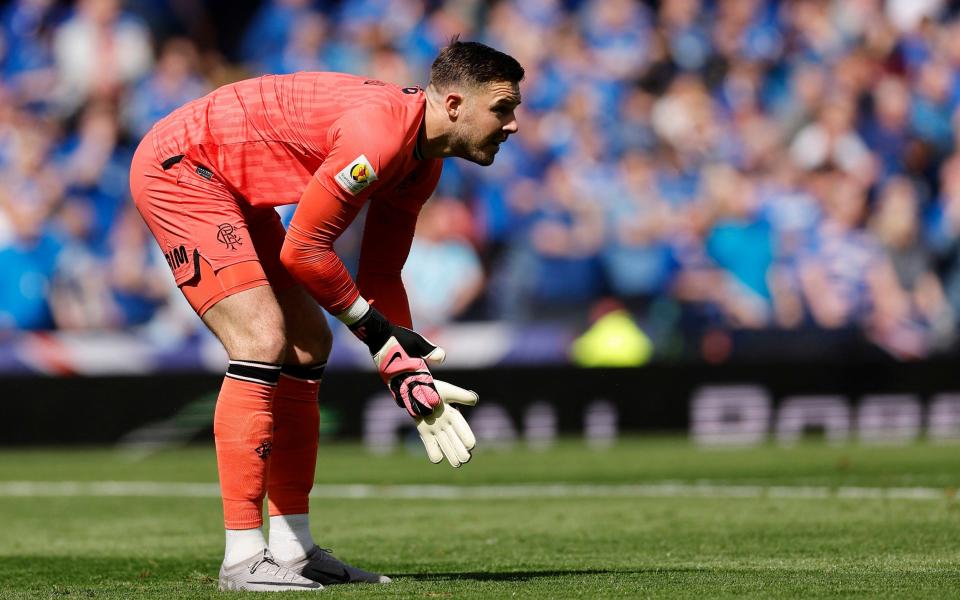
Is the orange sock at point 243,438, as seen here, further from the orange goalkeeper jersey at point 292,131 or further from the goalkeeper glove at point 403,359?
the orange goalkeeper jersey at point 292,131

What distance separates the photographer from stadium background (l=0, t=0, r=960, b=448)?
49.8 ft

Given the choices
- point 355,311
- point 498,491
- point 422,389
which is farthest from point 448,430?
point 498,491

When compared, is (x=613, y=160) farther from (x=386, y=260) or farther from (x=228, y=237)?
(x=228, y=237)

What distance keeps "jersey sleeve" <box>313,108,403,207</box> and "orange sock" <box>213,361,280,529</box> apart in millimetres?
744

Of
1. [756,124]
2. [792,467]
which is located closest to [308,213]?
[792,467]

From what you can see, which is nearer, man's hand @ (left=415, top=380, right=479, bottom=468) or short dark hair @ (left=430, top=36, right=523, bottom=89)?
man's hand @ (left=415, top=380, right=479, bottom=468)

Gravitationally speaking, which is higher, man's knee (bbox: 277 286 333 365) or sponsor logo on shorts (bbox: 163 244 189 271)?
sponsor logo on shorts (bbox: 163 244 189 271)

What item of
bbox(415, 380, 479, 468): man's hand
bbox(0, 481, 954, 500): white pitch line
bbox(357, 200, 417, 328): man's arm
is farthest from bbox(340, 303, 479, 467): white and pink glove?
bbox(0, 481, 954, 500): white pitch line

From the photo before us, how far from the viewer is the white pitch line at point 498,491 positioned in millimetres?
9258

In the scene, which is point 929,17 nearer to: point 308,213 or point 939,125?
point 939,125

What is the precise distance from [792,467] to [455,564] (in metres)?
5.73

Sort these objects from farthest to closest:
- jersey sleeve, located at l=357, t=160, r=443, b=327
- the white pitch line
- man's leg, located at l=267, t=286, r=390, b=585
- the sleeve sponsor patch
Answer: the white pitch line → jersey sleeve, located at l=357, t=160, r=443, b=327 → man's leg, located at l=267, t=286, r=390, b=585 → the sleeve sponsor patch

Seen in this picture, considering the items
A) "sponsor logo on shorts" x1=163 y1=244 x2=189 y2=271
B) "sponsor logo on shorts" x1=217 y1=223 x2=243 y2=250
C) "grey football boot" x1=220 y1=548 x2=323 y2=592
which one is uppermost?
"sponsor logo on shorts" x1=217 y1=223 x2=243 y2=250

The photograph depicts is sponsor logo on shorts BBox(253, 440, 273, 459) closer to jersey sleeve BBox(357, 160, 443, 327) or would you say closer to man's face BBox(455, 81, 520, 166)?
jersey sleeve BBox(357, 160, 443, 327)
